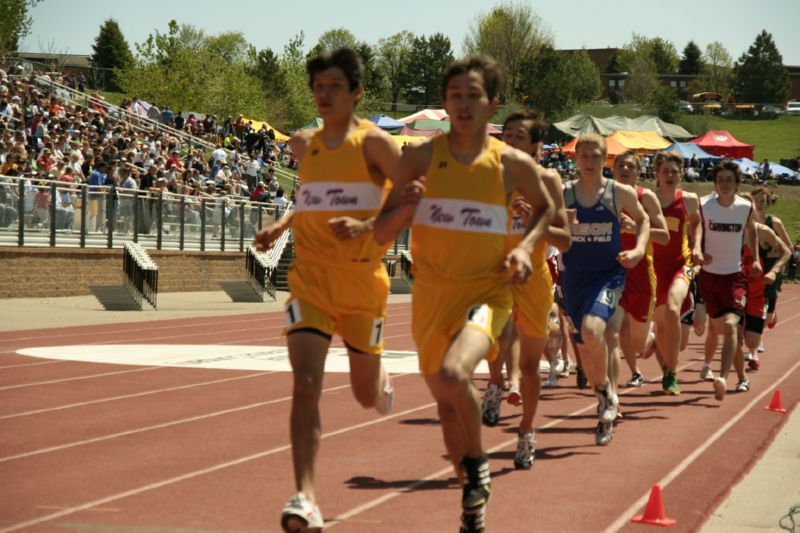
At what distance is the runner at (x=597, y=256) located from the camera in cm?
955

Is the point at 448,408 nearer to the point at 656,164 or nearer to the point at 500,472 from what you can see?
the point at 500,472

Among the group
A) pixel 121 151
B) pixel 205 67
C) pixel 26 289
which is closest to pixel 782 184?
pixel 205 67

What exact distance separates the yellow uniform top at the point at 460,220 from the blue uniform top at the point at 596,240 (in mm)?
3514

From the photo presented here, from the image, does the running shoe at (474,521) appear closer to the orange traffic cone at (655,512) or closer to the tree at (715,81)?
the orange traffic cone at (655,512)

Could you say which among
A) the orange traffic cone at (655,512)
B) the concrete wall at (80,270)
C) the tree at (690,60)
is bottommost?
the concrete wall at (80,270)

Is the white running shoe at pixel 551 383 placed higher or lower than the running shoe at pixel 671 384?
lower

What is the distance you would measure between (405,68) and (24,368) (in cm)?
12353

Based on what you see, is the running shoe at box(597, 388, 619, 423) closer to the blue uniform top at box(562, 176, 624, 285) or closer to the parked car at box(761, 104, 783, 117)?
the blue uniform top at box(562, 176, 624, 285)

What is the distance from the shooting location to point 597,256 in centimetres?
980

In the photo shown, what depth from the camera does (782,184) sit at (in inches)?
3118

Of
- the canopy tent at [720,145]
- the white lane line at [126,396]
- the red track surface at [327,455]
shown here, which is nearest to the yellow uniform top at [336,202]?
the red track surface at [327,455]

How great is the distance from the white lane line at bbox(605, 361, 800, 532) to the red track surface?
18 millimetres

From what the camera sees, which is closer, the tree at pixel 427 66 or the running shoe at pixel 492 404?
the running shoe at pixel 492 404

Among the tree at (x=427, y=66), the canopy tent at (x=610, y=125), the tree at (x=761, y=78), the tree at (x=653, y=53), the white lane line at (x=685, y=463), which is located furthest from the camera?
the tree at (x=653, y=53)
